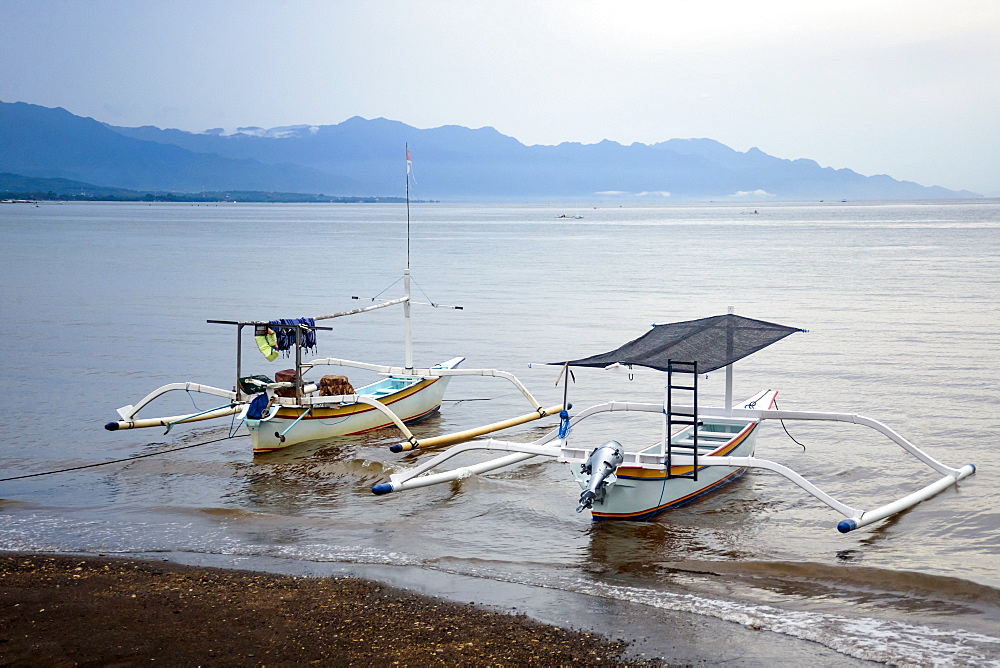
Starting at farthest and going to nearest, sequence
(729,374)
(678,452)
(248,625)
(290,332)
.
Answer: (290,332), (729,374), (678,452), (248,625)

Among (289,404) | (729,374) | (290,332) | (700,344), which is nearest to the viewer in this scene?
(700,344)

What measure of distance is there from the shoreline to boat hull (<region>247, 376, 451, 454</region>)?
5.37 meters

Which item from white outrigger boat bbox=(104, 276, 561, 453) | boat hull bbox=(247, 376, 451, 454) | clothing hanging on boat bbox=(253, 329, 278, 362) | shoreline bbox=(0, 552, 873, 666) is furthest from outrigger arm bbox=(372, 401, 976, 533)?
clothing hanging on boat bbox=(253, 329, 278, 362)

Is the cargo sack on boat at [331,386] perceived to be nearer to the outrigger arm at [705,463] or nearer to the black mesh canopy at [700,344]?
the outrigger arm at [705,463]

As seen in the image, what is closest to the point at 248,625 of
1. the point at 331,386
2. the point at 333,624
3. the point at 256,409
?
the point at 333,624

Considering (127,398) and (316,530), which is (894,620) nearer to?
(316,530)

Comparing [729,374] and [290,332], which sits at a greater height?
[290,332]

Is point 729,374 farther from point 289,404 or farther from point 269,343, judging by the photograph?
point 269,343

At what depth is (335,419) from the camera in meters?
15.8

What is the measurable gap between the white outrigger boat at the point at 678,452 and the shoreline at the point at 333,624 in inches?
86.9

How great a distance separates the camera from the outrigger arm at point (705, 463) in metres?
10.8

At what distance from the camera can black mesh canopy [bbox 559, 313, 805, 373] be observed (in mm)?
11625

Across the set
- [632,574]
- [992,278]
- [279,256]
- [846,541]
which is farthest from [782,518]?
[279,256]

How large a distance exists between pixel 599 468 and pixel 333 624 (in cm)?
362
